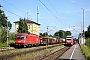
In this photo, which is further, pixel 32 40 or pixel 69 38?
pixel 69 38

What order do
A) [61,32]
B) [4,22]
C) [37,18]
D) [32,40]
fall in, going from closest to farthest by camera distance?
1. [32,40]
2. [37,18]
3. [4,22]
4. [61,32]

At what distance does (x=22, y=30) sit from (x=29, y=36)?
23.4 metres

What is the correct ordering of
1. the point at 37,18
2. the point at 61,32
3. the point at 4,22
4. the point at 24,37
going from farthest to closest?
1. the point at 61,32
2. the point at 4,22
3. the point at 37,18
4. the point at 24,37

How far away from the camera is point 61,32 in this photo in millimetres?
196750

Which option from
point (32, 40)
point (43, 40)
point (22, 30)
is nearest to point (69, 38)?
point (43, 40)

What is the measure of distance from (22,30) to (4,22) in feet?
106

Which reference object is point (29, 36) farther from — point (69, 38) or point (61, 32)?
point (61, 32)

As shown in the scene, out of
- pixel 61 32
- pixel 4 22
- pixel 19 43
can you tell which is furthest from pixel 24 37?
pixel 61 32

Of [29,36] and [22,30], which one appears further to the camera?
[22,30]

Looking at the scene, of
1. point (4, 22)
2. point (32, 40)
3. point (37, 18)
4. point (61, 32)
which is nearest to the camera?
point (32, 40)

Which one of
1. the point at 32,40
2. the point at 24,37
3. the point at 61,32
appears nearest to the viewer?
the point at 24,37

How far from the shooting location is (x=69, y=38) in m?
74.5

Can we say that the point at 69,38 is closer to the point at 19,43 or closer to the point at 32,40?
the point at 32,40

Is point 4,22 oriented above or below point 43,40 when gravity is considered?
above
